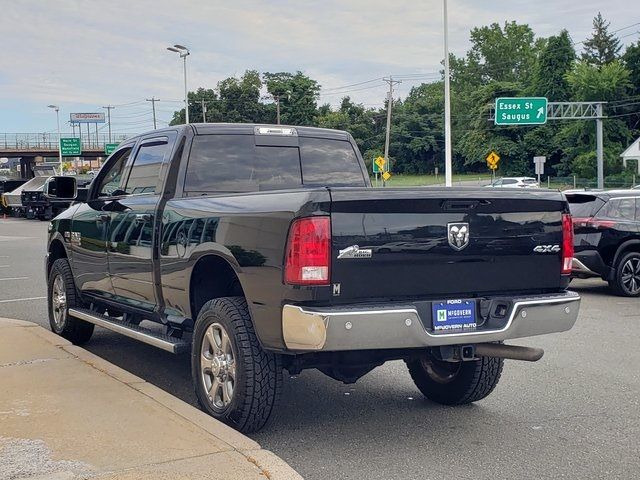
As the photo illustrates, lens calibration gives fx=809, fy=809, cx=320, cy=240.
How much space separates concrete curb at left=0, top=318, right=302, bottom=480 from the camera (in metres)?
4.34

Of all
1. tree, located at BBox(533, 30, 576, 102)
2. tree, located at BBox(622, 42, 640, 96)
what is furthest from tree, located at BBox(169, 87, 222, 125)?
tree, located at BBox(622, 42, 640, 96)

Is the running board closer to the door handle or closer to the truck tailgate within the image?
the door handle

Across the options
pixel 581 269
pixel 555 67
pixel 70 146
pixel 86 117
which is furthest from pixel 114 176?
pixel 86 117

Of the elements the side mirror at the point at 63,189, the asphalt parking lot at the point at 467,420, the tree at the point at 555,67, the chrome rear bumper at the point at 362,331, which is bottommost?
the asphalt parking lot at the point at 467,420

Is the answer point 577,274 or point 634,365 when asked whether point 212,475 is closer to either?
point 634,365

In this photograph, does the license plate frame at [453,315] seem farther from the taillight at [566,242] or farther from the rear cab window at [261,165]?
the rear cab window at [261,165]

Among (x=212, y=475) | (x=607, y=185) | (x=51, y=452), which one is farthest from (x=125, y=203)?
(x=607, y=185)

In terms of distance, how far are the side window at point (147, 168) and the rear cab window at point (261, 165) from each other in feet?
1.22

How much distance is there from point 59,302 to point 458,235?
199 inches

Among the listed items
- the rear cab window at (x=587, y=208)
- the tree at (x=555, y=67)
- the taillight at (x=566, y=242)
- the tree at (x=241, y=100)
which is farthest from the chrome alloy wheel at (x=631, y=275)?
the tree at (x=241, y=100)

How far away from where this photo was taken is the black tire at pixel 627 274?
12.5 metres

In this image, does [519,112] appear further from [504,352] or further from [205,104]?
[205,104]

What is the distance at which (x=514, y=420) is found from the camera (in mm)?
5828

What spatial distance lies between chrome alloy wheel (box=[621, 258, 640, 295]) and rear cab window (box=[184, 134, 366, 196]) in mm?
6775
